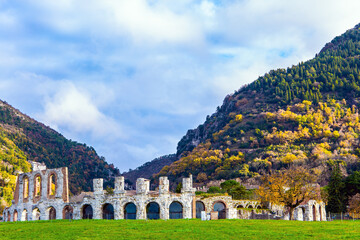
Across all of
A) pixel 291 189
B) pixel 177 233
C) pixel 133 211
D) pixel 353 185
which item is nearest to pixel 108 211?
pixel 133 211

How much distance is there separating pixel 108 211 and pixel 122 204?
3667 millimetres

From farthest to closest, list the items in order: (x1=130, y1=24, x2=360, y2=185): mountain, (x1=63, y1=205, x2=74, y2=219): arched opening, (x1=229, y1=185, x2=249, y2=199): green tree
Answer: (x1=130, y1=24, x2=360, y2=185): mountain
(x1=229, y1=185, x2=249, y2=199): green tree
(x1=63, y1=205, x2=74, y2=219): arched opening

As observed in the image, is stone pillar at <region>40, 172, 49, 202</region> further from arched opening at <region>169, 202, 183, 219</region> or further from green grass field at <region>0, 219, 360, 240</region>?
green grass field at <region>0, 219, 360, 240</region>

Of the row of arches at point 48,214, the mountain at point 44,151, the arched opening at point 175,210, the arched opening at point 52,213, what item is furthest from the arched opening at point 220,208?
the mountain at point 44,151

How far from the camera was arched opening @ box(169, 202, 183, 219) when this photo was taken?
56344 mm

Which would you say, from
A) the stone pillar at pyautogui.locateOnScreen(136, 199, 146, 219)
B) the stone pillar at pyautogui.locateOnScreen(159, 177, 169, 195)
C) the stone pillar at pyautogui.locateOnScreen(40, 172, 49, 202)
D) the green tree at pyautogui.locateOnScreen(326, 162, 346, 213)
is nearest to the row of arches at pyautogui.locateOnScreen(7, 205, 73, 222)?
the stone pillar at pyautogui.locateOnScreen(40, 172, 49, 202)

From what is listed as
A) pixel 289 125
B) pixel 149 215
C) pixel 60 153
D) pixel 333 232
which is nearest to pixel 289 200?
pixel 149 215

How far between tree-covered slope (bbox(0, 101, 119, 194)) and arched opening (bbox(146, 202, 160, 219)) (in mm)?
65051

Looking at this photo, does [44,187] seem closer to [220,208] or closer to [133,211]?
[133,211]

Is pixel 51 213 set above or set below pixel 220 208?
below

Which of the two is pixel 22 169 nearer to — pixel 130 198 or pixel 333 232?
pixel 130 198

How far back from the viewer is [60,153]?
500ft

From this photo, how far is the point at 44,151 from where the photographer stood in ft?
467

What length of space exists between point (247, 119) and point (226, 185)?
68260 mm
